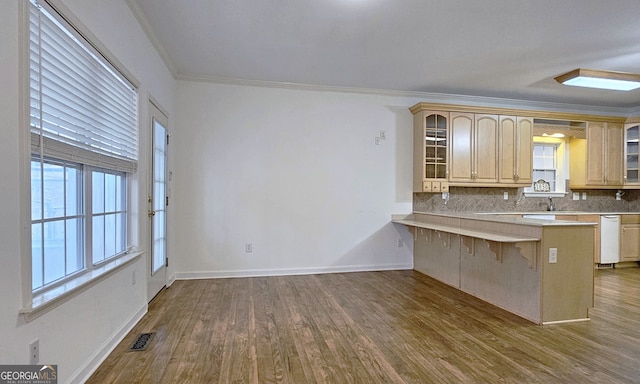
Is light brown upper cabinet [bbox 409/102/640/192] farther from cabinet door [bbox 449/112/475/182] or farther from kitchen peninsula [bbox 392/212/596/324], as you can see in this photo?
kitchen peninsula [bbox 392/212/596/324]

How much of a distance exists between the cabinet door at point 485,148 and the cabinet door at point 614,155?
6.88 feet

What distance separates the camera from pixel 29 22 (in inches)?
57.7

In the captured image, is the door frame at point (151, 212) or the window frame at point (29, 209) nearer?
the window frame at point (29, 209)

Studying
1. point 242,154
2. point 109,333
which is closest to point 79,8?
point 109,333

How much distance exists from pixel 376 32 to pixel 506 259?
2608 millimetres

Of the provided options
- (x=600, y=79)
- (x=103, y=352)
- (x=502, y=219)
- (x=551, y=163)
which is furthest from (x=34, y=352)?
(x=551, y=163)

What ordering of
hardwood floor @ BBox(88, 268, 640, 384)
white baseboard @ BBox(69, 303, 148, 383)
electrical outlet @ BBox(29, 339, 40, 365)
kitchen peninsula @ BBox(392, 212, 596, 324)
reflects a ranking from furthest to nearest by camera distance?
kitchen peninsula @ BBox(392, 212, 596, 324)
hardwood floor @ BBox(88, 268, 640, 384)
white baseboard @ BBox(69, 303, 148, 383)
electrical outlet @ BBox(29, 339, 40, 365)

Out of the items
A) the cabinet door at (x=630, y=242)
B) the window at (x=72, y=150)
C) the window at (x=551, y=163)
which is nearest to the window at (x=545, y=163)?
the window at (x=551, y=163)

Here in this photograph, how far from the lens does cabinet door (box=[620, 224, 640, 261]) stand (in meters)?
5.11

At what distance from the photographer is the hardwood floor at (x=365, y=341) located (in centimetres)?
209

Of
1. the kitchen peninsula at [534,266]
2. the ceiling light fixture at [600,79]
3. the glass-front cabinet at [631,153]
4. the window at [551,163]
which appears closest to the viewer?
the kitchen peninsula at [534,266]

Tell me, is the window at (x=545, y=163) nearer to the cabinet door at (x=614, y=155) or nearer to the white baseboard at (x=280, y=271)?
the cabinet door at (x=614, y=155)

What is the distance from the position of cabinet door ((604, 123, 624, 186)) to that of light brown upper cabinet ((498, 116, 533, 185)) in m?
1.49

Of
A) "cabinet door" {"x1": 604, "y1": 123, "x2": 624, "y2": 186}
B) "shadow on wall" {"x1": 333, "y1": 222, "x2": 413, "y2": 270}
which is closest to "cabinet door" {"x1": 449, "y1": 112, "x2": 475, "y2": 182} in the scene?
"shadow on wall" {"x1": 333, "y1": 222, "x2": 413, "y2": 270}
